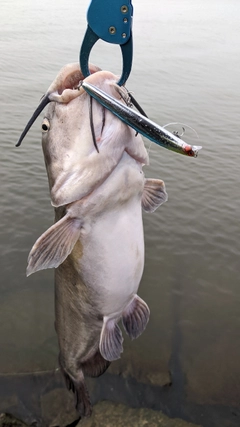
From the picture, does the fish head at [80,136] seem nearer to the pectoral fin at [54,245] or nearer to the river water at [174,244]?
the pectoral fin at [54,245]

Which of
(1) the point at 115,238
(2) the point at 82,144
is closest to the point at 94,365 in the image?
(1) the point at 115,238

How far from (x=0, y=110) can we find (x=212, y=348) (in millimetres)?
8338

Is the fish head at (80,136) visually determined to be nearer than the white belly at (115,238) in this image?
Yes

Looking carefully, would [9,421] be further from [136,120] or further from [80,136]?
[136,120]

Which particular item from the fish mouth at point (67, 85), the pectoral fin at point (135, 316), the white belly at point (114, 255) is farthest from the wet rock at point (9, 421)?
the fish mouth at point (67, 85)

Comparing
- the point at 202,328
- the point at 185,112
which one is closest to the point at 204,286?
the point at 202,328

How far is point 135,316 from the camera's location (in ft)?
9.25

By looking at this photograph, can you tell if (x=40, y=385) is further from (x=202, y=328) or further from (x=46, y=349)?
(x=202, y=328)

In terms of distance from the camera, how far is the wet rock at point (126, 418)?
3.38 meters

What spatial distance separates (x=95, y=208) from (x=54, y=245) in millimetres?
332

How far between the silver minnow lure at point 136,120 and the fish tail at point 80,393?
92.1 inches

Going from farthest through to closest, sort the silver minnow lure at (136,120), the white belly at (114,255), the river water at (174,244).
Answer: the river water at (174,244)
the white belly at (114,255)
the silver minnow lure at (136,120)

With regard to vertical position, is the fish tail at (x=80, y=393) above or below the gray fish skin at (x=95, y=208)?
below

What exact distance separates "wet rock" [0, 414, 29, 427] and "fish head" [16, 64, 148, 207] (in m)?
2.29
